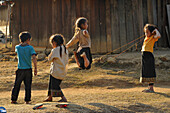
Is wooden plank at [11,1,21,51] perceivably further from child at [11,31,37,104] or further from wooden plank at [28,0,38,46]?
child at [11,31,37,104]

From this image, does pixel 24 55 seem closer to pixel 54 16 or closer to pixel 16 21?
pixel 54 16

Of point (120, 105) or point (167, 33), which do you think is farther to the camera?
point (167, 33)

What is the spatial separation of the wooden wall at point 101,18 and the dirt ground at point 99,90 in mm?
1620

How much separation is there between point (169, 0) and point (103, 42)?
13.1 feet

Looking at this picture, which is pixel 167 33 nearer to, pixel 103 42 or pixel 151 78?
pixel 103 42

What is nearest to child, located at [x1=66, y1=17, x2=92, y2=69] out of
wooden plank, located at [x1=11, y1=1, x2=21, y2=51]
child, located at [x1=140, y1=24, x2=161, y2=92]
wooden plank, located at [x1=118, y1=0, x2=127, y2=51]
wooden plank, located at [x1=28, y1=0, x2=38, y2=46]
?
child, located at [x1=140, y1=24, x2=161, y2=92]

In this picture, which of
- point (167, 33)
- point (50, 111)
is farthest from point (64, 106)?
point (167, 33)

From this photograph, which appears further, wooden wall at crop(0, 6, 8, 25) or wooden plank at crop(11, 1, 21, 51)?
wooden wall at crop(0, 6, 8, 25)

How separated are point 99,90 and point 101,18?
4.90m

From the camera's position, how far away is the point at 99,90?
653 cm

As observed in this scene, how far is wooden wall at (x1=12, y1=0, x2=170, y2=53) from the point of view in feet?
34.2

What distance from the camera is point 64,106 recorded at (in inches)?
157

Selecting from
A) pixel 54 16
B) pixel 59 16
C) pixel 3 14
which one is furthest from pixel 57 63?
pixel 3 14

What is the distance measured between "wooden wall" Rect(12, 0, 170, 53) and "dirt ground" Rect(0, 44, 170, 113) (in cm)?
162
